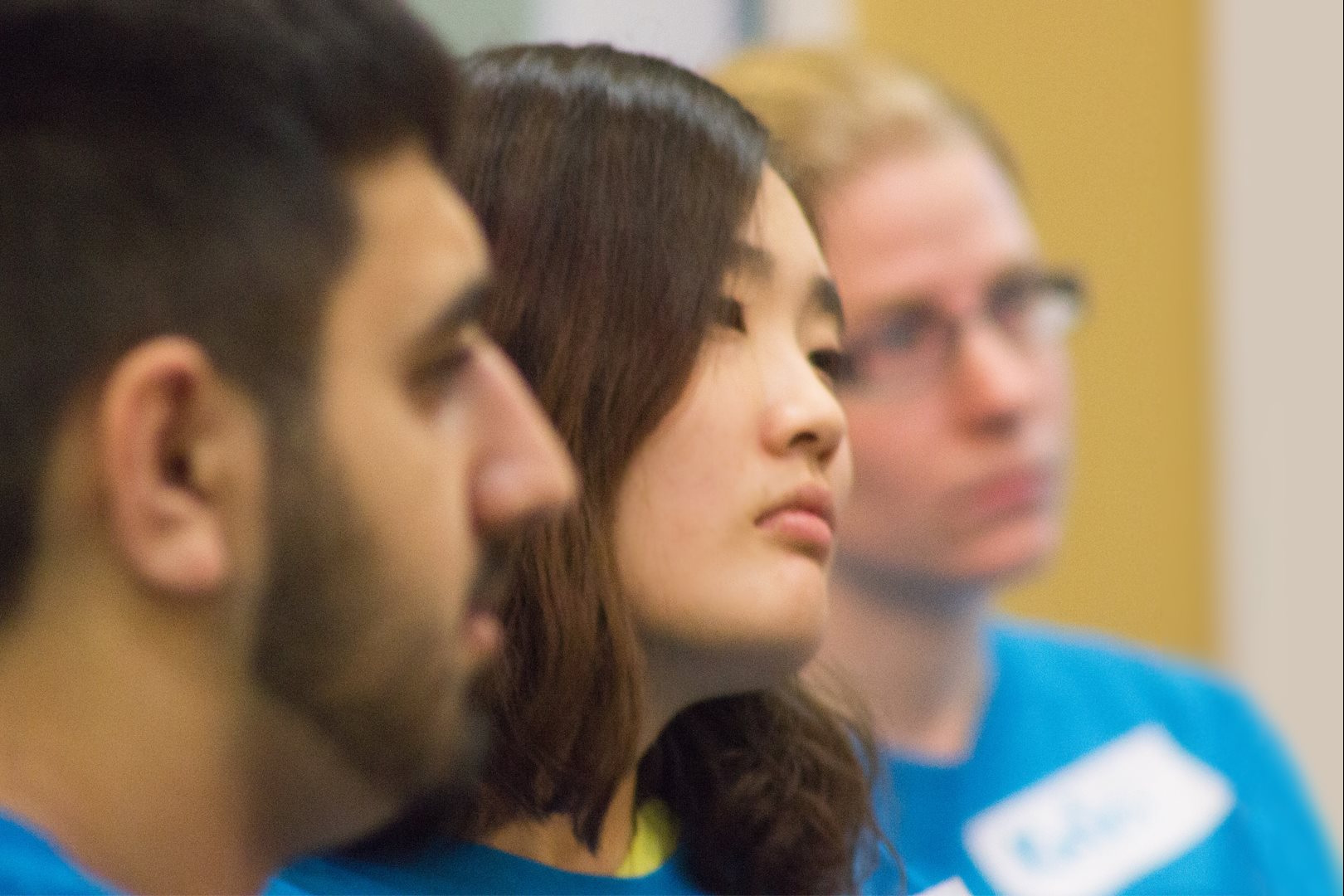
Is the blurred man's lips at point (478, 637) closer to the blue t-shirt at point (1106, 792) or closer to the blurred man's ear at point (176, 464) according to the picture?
the blurred man's ear at point (176, 464)

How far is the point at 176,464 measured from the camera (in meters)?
0.66

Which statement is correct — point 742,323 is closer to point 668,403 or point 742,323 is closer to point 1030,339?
point 668,403

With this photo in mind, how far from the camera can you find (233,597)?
2.20 feet

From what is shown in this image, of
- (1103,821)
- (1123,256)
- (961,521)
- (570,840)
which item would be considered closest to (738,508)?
(570,840)

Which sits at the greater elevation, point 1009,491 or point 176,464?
point 176,464

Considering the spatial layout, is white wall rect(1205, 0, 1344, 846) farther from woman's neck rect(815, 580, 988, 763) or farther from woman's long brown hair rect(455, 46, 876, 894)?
woman's long brown hair rect(455, 46, 876, 894)

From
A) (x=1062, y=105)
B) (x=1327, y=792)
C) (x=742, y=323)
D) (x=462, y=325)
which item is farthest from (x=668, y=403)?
(x=1327, y=792)

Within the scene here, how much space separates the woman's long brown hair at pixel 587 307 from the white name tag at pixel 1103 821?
537 millimetres

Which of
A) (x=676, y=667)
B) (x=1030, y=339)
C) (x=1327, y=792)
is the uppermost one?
(x=676, y=667)

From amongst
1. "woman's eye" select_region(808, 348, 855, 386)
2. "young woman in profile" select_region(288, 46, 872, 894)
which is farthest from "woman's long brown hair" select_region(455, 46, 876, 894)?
"woman's eye" select_region(808, 348, 855, 386)

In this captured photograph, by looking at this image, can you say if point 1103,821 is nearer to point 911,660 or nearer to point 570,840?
point 911,660

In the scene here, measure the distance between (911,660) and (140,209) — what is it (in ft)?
3.18

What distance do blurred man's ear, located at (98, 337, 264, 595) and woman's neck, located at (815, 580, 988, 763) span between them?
886 millimetres

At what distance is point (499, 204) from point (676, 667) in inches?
11.0
